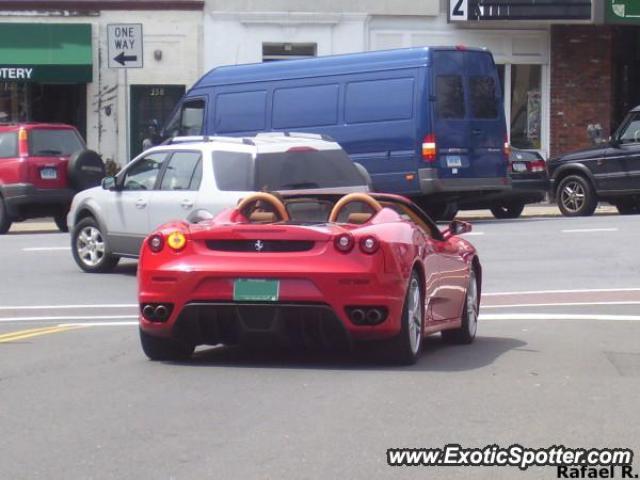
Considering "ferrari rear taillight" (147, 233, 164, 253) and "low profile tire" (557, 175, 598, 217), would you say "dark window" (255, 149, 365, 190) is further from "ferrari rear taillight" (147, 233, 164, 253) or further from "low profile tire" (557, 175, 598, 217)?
"low profile tire" (557, 175, 598, 217)

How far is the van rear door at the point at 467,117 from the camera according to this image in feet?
76.1

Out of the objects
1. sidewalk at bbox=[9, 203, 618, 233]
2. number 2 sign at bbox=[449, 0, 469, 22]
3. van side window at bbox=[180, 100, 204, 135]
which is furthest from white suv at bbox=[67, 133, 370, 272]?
number 2 sign at bbox=[449, 0, 469, 22]

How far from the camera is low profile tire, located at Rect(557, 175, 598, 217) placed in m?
25.6

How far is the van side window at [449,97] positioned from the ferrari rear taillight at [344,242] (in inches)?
542

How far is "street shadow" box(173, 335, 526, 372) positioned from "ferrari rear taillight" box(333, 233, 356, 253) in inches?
29.5

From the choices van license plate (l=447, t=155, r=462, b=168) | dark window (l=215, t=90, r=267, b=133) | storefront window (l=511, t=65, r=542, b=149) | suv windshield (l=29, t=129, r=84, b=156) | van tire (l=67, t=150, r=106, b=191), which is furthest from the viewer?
storefront window (l=511, t=65, r=542, b=149)

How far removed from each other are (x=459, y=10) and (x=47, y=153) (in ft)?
40.0

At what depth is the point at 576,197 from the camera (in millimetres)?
25844

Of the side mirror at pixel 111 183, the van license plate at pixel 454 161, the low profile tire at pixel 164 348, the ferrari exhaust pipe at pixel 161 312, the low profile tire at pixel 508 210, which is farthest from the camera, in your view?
the low profile tire at pixel 508 210

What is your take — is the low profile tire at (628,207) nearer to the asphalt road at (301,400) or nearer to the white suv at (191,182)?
the white suv at (191,182)

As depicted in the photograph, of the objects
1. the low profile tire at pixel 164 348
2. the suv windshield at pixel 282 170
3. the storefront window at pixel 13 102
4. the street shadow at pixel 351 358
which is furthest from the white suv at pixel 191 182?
the storefront window at pixel 13 102

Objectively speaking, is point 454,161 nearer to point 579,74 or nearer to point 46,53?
point 579,74

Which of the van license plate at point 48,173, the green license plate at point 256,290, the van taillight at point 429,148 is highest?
the van taillight at point 429,148

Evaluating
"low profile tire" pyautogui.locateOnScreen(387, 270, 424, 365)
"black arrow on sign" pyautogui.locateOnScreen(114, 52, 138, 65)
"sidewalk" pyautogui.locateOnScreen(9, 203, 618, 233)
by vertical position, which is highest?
"black arrow on sign" pyautogui.locateOnScreen(114, 52, 138, 65)
